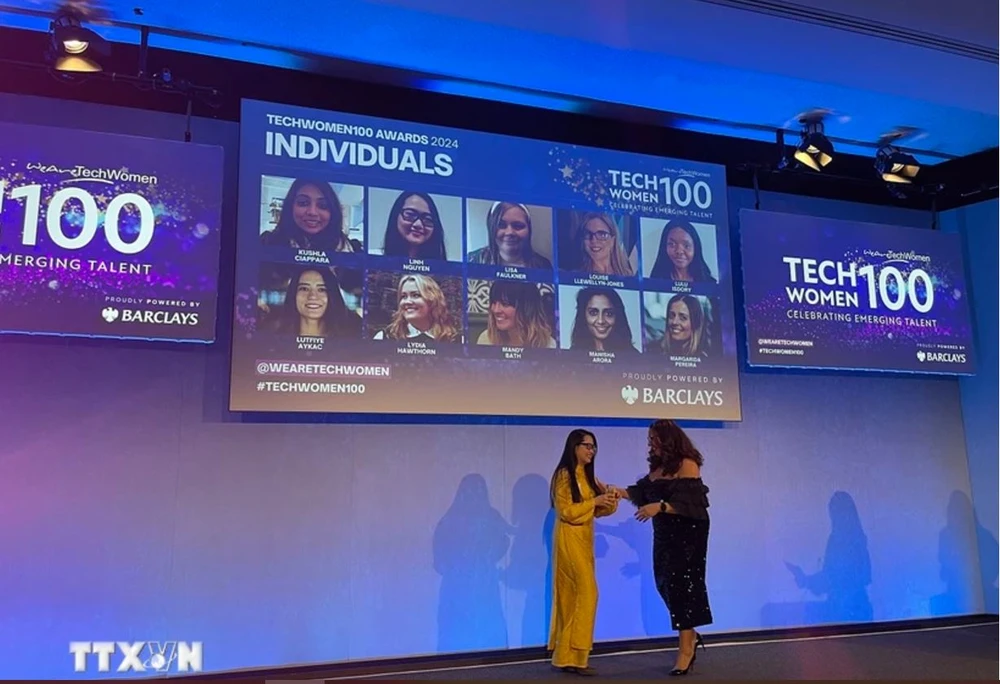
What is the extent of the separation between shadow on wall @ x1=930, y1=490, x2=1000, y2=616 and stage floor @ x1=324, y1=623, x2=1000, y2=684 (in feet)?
1.86

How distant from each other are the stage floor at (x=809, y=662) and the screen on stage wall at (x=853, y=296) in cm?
172

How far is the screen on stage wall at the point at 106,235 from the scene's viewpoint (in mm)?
3926

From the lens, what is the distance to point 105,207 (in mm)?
4086

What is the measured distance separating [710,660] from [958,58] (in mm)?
3381

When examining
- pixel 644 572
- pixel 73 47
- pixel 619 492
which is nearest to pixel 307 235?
pixel 73 47

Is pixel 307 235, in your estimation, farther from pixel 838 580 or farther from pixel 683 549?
pixel 838 580

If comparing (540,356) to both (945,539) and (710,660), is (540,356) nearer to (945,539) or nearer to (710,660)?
(710,660)

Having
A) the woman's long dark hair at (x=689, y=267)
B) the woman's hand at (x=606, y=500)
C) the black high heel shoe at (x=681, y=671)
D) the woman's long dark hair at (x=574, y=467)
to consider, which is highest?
the woman's long dark hair at (x=689, y=267)

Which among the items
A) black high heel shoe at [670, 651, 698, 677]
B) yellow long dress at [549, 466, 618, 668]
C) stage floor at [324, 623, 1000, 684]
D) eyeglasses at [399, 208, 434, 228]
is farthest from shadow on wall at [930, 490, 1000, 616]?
eyeglasses at [399, 208, 434, 228]

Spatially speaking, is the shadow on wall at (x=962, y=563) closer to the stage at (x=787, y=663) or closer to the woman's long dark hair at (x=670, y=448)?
the stage at (x=787, y=663)

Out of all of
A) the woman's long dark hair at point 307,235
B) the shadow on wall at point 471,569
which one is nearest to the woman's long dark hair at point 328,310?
the woman's long dark hair at point 307,235

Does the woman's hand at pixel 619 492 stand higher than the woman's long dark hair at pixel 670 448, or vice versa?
the woman's long dark hair at pixel 670 448

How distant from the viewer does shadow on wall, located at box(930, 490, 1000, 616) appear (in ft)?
18.5

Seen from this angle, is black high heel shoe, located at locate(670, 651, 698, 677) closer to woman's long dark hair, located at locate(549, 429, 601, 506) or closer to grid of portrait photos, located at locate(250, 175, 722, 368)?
woman's long dark hair, located at locate(549, 429, 601, 506)
